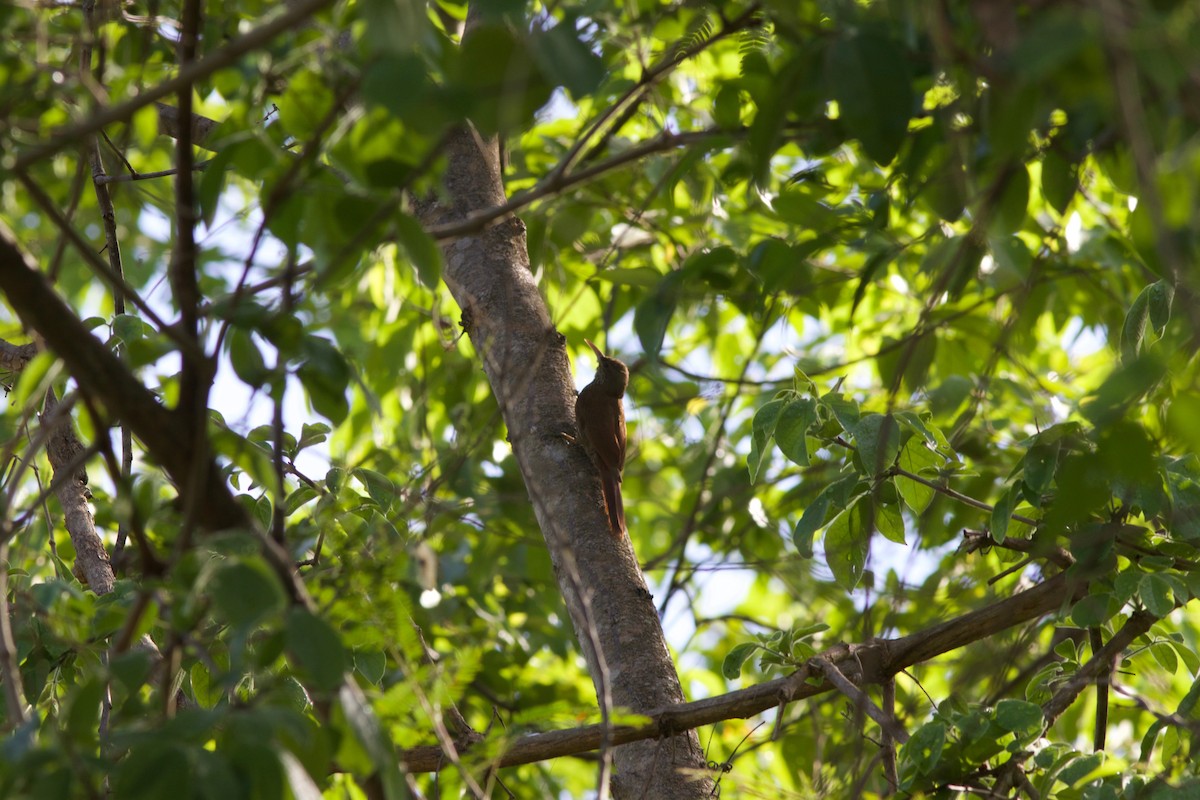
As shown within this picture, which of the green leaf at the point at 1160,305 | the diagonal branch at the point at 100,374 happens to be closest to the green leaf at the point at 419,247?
the diagonal branch at the point at 100,374

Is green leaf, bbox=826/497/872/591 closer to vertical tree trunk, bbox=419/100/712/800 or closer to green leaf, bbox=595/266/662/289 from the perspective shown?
vertical tree trunk, bbox=419/100/712/800

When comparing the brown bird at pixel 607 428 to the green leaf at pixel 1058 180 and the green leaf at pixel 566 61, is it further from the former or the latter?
the green leaf at pixel 566 61

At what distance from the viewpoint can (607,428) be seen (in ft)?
12.7

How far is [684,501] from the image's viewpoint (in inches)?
209

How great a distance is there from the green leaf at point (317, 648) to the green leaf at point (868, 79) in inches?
35.0

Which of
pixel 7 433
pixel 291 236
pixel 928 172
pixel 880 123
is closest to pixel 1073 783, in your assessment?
pixel 928 172

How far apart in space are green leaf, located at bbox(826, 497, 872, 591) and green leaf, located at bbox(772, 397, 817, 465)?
18cm

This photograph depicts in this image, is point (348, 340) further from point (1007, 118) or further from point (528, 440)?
point (1007, 118)

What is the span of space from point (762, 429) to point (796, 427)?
9 cm

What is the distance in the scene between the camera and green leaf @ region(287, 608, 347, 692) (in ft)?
4.15

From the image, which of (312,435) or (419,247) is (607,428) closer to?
(312,435)

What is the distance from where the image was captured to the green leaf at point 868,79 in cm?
131

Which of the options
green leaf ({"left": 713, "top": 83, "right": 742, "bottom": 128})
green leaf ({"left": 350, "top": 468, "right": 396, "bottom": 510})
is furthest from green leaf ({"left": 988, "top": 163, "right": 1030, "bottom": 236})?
green leaf ({"left": 350, "top": 468, "right": 396, "bottom": 510})

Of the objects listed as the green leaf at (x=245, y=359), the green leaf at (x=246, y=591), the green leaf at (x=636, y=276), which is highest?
the green leaf at (x=636, y=276)
